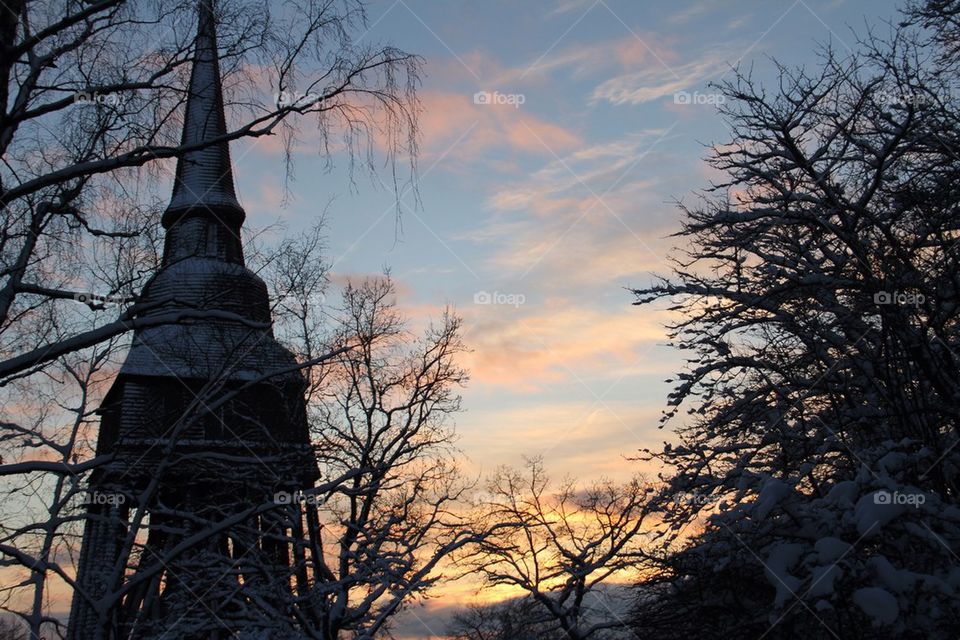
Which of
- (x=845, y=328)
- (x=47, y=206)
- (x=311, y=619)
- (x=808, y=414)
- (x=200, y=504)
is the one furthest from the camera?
(x=200, y=504)

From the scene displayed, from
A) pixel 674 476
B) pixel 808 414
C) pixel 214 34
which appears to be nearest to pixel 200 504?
pixel 674 476

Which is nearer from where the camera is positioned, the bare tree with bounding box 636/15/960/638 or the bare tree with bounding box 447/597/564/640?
the bare tree with bounding box 636/15/960/638

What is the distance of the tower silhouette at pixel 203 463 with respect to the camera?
29.2ft

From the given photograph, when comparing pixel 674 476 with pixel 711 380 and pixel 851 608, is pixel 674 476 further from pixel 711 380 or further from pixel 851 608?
pixel 851 608

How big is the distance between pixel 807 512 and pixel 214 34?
20.6 feet

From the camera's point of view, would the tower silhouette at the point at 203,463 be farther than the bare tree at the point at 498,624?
No

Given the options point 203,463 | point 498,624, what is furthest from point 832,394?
point 498,624

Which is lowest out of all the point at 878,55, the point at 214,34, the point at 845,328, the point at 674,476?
the point at 674,476

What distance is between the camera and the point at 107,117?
7.25 m

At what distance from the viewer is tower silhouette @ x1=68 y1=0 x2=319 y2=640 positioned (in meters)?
8.91

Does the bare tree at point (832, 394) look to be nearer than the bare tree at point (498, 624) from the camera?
Yes

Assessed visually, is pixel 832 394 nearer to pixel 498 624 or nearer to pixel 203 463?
pixel 203 463

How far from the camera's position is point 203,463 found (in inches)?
626

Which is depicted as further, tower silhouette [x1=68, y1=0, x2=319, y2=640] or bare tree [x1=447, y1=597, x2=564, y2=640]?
bare tree [x1=447, y1=597, x2=564, y2=640]
